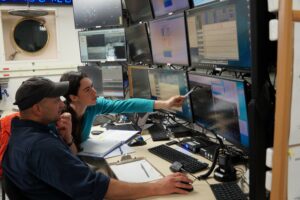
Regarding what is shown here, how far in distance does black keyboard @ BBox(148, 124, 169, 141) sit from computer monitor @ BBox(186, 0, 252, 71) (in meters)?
0.59

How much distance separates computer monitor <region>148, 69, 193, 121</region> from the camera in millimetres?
2086

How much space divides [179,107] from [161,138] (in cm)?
25

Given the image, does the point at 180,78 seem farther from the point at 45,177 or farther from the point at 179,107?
the point at 45,177

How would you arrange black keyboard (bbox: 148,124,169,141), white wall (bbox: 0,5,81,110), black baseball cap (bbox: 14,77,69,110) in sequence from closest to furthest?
black baseball cap (bbox: 14,77,69,110) → black keyboard (bbox: 148,124,169,141) → white wall (bbox: 0,5,81,110)

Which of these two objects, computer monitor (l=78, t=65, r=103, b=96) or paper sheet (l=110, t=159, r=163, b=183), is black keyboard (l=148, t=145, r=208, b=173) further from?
computer monitor (l=78, t=65, r=103, b=96)

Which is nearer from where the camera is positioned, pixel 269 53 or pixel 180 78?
pixel 269 53

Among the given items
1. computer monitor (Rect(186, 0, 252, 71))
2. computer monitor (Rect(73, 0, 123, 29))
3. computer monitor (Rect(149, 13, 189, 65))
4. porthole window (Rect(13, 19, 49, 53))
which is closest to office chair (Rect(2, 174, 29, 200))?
computer monitor (Rect(186, 0, 252, 71))

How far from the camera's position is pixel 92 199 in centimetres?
128

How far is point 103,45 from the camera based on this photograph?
3189mm

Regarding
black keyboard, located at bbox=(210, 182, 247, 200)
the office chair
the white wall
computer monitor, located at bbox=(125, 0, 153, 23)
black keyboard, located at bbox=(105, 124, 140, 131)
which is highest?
computer monitor, located at bbox=(125, 0, 153, 23)

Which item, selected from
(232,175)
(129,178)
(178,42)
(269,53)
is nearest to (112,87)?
(178,42)

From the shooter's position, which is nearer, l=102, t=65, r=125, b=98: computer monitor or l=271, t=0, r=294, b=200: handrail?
l=271, t=0, r=294, b=200: handrail

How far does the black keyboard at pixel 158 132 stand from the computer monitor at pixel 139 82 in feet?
1.06

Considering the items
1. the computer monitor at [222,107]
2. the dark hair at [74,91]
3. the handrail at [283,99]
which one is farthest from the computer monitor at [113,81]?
the handrail at [283,99]
